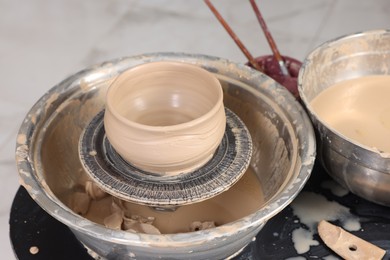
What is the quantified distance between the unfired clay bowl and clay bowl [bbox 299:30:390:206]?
0.70 feet

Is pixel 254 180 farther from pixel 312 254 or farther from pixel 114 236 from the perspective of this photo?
pixel 114 236

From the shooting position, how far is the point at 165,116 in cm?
121

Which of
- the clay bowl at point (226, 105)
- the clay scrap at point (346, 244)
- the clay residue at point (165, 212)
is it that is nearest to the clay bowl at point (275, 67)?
the clay bowl at point (226, 105)

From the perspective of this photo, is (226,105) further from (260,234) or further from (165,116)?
(260,234)

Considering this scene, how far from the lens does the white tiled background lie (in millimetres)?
2211

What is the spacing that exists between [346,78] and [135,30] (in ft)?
4.00

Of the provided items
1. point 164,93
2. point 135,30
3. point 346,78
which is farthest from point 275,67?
point 135,30

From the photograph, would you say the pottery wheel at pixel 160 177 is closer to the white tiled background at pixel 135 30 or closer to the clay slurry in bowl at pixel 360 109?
the clay slurry in bowl at pixel 360 109

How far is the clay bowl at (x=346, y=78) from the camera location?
1.06 metres

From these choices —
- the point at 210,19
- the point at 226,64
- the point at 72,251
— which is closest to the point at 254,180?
the point at 226,64

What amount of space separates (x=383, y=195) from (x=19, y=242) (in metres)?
0.76

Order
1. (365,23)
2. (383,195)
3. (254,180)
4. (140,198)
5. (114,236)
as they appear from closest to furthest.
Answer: (114,236)
(140,198)
(383,195)
(254,180)
(365,23)

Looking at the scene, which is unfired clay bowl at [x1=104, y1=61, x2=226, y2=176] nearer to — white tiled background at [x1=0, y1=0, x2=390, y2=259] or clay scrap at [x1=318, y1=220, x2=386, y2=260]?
clay scrap at [x1=318, y1=220, x2=386, y2=260]

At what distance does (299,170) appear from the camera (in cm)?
104
